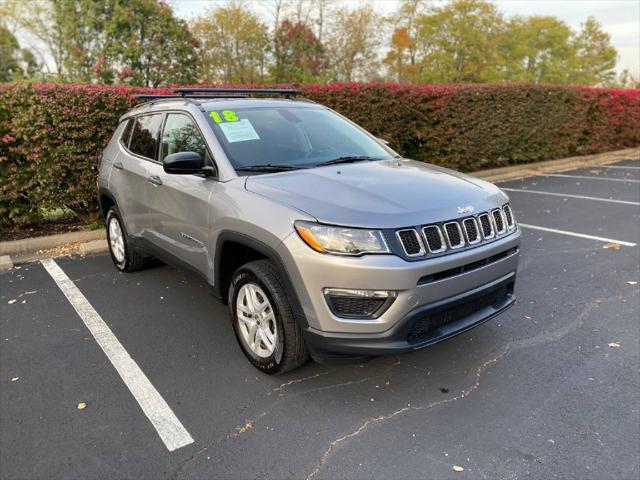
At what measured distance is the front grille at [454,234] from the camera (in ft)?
8.88

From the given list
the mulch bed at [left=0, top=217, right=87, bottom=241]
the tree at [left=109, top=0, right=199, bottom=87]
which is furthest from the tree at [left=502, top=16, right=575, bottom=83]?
the mulch bed at [left=0, top=217, right=87, bottom=241]

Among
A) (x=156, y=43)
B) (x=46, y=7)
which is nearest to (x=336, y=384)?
(x=156, y=43)

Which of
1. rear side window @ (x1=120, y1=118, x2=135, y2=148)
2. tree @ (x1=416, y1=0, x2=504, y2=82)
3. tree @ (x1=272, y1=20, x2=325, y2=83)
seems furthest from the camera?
tree @ (x1=416, y1=0, x2=504, y2=82)

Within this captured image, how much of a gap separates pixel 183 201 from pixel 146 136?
1186 mm

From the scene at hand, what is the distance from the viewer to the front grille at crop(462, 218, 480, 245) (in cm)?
281

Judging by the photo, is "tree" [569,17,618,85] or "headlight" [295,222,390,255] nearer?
"headlight" [295,222,390,255]

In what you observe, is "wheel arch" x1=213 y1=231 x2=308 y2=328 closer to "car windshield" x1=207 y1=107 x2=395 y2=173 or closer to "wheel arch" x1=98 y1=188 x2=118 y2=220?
"car windshield" x1=207 y1=107 x2=395 y2=173

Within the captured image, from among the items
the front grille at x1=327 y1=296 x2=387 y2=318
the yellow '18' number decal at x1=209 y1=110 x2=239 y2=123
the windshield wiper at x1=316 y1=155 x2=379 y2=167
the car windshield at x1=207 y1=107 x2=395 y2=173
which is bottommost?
the front grille at x1=327 y1=296 x2=387 y2=318

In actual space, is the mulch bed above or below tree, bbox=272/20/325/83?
below

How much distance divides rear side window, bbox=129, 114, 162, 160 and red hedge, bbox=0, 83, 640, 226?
2.02 metres

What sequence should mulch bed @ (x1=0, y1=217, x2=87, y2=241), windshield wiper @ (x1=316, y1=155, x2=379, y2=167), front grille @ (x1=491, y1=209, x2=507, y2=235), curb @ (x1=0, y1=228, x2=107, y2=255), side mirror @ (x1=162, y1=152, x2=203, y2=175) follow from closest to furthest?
1. front grille @ (x1=491, y1=209, x2=507, y2=235)
2. side mirror @ (x1=162, y1=152, x2=203, y2=175)
3. windshield wiper @ (x1=316, y1=155, x2=379, y2=167)
4. curb @ (x1=0, y1=228, x2=107, y2=255)
5. mulch bed @ (x1=0, y1=217, x2=87, y2=241)

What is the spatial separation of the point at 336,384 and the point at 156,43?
16.2m

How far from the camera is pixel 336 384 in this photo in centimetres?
307

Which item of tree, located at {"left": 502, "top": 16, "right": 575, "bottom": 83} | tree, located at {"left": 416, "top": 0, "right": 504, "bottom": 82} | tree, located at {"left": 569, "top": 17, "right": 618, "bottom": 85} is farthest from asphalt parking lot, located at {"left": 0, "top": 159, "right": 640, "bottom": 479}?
tree, located at {"left": 569, "top": 17, "right": 618, "bottom": 85}
